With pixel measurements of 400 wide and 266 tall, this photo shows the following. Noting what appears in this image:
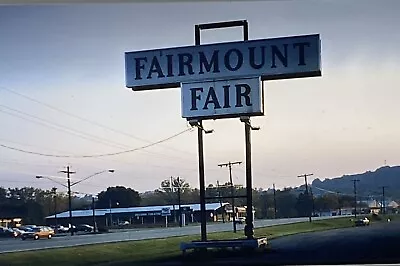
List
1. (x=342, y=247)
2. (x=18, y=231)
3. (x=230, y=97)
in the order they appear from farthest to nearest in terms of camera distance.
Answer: (x=18, y=231) < (x=230, y=97) < (x=342, y=247)

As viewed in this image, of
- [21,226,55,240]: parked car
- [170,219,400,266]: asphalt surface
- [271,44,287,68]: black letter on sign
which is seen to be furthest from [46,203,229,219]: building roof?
[271,44,287,68]: black letter on sign

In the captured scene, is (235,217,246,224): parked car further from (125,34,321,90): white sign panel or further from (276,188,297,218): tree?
(125,34,321,90): white sign panel

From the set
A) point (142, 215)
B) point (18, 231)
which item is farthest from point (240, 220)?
point (18, 231)

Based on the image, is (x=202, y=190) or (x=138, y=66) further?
(x=138, y=66)

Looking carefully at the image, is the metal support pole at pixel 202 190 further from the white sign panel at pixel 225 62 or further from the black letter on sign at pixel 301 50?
the black letter on sign at pixel 301 50

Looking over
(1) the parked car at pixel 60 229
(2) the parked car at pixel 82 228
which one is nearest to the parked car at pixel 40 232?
(1) the parked car at pixel 60 229

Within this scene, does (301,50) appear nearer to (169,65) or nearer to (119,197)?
(169,65)
